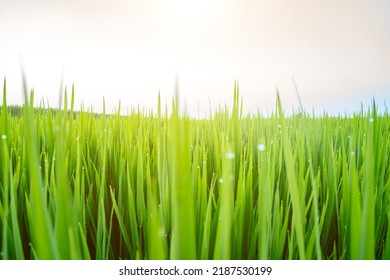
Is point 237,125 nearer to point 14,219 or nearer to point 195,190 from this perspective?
point 195,190

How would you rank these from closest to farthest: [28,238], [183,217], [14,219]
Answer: [183,217] → [14,219] → [28,238]

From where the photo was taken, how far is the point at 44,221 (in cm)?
24

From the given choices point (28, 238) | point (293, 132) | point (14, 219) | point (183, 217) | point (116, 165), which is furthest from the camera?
point (293, 132)

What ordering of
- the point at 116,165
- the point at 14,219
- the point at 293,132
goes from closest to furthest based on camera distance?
1. the point at 14,219
2. the point at 116,165
3. the point at 293,132

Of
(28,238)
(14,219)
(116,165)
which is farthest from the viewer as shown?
(116,165)
